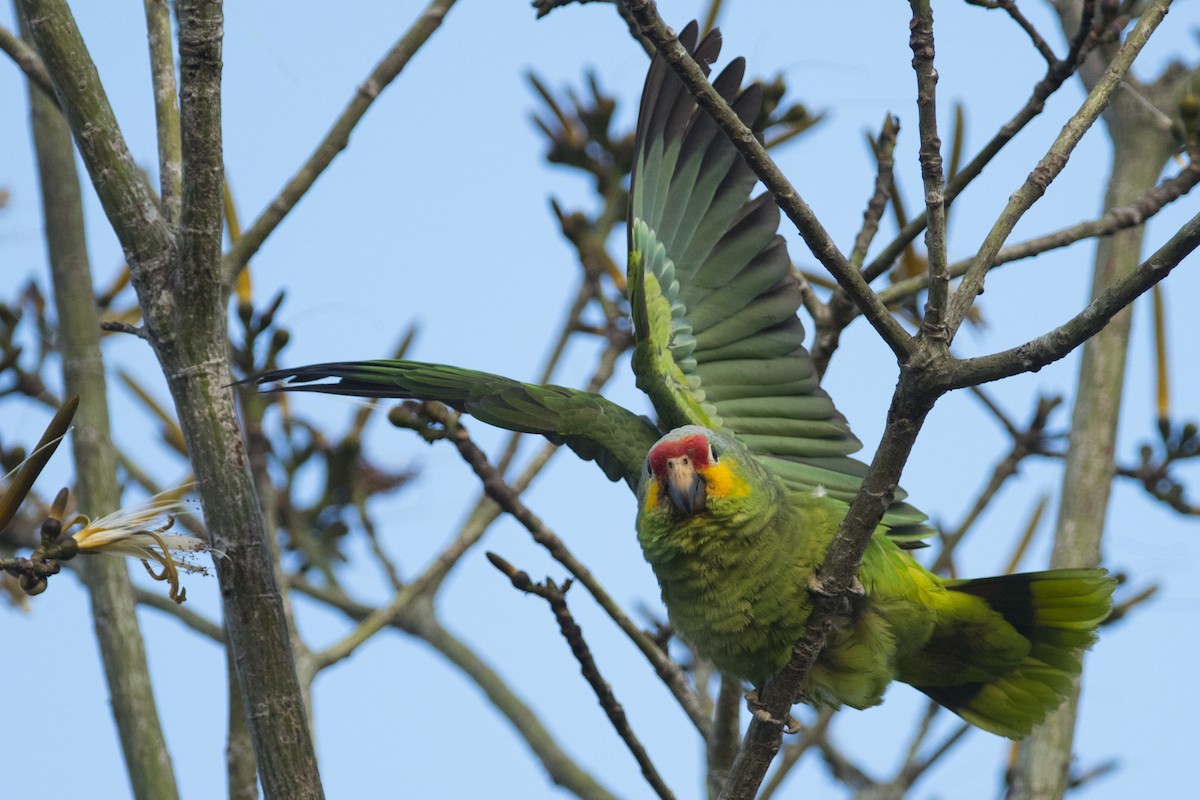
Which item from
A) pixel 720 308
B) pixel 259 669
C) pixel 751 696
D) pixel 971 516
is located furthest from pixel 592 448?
pixel 259 669

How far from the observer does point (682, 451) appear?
2807mm

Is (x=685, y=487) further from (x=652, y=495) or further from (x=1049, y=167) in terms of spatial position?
(x=1049, y=167)

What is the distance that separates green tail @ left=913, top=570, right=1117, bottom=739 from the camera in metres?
3.09

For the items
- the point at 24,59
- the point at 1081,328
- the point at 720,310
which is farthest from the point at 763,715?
the point at 24,59

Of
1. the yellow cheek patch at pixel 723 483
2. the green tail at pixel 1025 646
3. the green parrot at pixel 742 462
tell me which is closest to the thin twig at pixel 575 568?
the green parrot at pixel 742 462

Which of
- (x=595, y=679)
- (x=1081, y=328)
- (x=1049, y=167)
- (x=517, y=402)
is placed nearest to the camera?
(x=1081, y=328)

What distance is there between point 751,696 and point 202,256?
1.49m

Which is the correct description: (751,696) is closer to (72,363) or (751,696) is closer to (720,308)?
(720,308)

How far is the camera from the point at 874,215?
10.4ft

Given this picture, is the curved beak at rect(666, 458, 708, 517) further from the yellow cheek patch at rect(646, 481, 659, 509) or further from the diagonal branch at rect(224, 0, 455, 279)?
the diagonal branch at rect(224, 0, 455, 279)

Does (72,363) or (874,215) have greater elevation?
(874,215)

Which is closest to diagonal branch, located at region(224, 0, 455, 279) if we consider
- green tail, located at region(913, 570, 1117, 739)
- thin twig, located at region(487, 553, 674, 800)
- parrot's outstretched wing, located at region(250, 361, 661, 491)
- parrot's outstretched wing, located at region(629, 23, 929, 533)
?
parrot's outstretched wing, located at region(250, 361, 661, 491)

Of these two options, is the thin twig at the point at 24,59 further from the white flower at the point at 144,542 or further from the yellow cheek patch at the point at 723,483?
the yellow cheek patch at the point at 723,483

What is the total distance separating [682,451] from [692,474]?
2.5 inches
